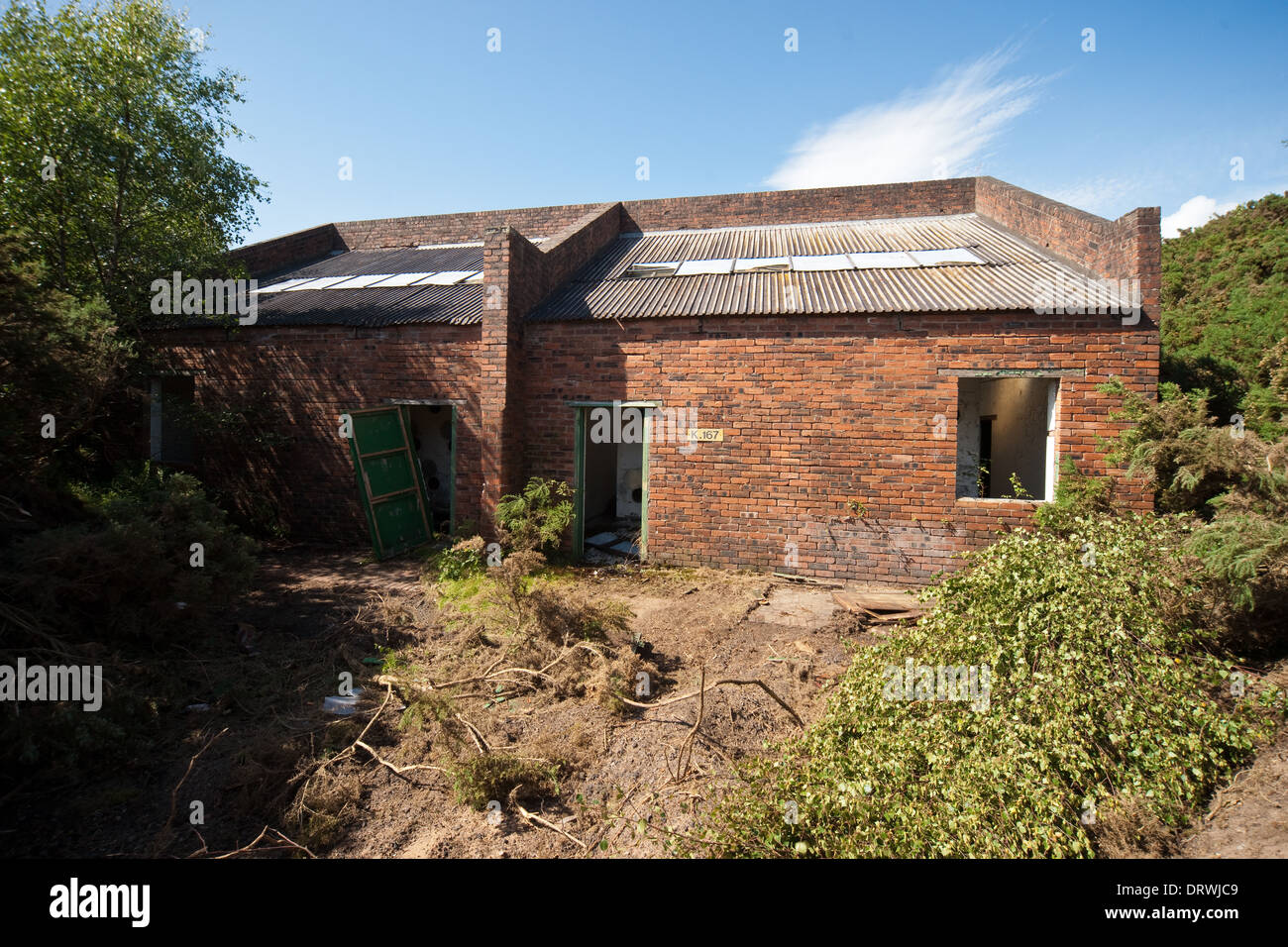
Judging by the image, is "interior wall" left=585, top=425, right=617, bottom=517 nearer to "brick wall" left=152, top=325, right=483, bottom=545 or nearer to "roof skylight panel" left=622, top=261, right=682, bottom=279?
"brick wall" left=152, top=325, right=483, bottom=545

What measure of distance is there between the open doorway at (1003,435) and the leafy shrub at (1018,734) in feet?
16.1

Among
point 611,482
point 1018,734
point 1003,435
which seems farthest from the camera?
point 611,482

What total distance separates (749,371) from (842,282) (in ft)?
7.31

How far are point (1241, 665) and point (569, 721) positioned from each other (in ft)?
18.4

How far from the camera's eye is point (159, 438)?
10383 mm

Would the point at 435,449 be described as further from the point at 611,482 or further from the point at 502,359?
the point at 502,359

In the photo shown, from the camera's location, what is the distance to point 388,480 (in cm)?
871

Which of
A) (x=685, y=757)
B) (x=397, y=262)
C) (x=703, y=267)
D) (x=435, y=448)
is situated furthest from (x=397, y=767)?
(x=397, y=262)

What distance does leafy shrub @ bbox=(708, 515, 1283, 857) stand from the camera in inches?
111

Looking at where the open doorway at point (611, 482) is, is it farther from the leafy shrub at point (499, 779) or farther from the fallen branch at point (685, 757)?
the leafy shrub at point (499, 779)

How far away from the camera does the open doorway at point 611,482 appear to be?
27.3 ft

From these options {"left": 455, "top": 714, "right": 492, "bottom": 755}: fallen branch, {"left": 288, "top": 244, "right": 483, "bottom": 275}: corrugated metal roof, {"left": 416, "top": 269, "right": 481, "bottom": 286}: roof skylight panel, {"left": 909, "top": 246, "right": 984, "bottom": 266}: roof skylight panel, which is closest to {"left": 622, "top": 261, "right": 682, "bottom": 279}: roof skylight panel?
{"left": 416, "top": 269, "right": 481, "bottom": 286}: roof skylight panel

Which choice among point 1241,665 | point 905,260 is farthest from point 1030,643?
point 905,260
